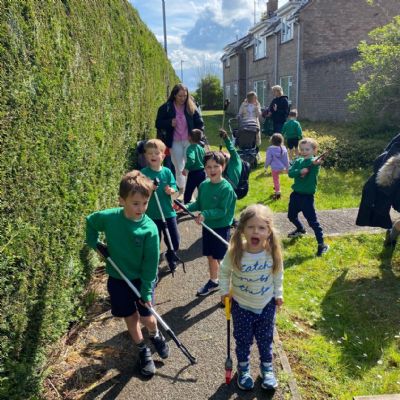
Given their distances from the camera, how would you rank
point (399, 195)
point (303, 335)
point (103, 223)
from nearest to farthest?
point (103, 223) < point (303, 335) < point (399, 195)

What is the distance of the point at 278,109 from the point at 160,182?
8.50 metres

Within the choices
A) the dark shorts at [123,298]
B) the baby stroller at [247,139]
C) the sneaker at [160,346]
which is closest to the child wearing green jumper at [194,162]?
the dark shorts at [123,298]

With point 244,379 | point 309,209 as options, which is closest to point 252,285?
point 244,379

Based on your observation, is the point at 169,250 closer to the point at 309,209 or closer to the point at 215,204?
the point at 215,204

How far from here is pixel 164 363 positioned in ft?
12.1

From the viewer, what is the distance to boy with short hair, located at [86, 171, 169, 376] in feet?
10.5

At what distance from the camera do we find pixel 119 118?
647 centimetres

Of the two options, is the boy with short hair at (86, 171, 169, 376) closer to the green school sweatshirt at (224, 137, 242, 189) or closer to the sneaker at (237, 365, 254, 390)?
the sneaker at (237, 365, 254, 390)

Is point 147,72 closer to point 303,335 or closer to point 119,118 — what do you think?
point 119,118

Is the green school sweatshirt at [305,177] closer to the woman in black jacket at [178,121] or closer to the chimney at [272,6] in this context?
the woman in black jacket at [178,121]

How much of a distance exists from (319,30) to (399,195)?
20.7 metres

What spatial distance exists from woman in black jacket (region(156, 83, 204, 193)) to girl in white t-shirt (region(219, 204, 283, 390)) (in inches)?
170

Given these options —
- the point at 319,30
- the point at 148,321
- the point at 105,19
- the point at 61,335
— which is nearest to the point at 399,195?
the point at 148,321

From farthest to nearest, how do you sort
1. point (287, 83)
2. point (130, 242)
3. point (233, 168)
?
point (287, 83)
point (233, 168)
point (130, 242)
